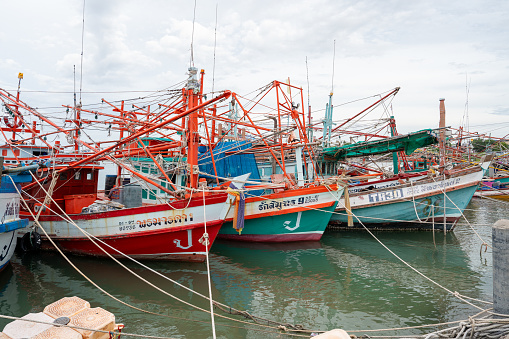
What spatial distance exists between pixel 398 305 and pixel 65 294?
8575mm

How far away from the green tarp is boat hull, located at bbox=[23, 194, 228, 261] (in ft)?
35.9

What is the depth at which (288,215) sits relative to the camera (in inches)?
542

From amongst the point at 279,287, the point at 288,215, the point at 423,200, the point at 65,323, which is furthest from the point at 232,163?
the point at 65,323

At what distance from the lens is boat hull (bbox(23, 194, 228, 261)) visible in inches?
419

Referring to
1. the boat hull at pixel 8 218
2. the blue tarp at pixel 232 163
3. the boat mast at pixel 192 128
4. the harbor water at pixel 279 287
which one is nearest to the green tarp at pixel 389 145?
the blue tarp at pixel 232 163

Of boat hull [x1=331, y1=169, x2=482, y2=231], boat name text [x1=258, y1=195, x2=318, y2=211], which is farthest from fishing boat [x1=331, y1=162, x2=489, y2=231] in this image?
boat name text [x1=258, y1=195, x2=318, y2=211]

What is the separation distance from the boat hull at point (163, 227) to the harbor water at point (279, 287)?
1.68ft

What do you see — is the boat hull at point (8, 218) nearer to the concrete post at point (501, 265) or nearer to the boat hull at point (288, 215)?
the boat hull at point (288, 215)

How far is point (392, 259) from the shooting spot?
1215cm

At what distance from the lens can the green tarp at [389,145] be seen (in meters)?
17.0

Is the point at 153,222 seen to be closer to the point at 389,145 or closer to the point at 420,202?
the point at 420,202

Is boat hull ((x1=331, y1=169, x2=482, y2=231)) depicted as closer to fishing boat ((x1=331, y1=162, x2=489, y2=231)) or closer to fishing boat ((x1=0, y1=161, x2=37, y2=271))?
fishing boat ((x1=331, y1=162, x2=489, y2=231))

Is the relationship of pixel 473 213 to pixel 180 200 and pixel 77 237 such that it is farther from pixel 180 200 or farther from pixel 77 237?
pixel 77 237

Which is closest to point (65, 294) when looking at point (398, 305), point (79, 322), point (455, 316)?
point (79, 322)
